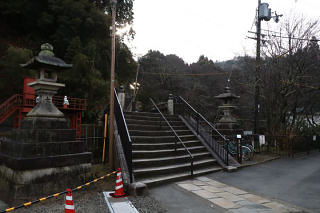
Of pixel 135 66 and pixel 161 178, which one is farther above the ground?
pixel 135 66

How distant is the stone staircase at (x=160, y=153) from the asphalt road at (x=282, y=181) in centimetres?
88

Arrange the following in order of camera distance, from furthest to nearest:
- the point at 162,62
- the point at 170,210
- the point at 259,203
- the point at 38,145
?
the point at 162,62, the point at 38,145, the point at 259,203, the point at 170,210

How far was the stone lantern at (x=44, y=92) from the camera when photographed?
209 inches

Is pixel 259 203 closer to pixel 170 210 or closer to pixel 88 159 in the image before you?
pixel 170 210

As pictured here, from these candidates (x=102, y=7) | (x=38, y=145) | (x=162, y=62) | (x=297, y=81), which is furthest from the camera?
(x=162, y=62)

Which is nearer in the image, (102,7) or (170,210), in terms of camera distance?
(170,210)

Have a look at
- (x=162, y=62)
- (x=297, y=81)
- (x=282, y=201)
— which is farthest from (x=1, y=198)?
(x=162, y=62)

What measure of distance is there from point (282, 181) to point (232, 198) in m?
2.53

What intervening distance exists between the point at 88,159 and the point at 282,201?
5.09 meters

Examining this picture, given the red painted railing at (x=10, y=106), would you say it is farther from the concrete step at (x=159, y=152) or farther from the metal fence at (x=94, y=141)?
the concrete step at (x=159, y=152)

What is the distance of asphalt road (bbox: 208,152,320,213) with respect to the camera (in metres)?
4.93

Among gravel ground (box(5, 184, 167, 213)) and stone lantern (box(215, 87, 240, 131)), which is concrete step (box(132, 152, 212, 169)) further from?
stone lantern (box(215, 87, 240, 131))

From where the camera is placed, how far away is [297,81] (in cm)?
1262

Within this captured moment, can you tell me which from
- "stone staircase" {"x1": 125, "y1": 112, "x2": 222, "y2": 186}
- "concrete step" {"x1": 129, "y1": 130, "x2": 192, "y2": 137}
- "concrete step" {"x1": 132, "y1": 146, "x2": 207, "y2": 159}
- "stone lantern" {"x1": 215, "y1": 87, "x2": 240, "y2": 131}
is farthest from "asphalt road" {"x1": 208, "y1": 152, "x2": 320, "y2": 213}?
"concrete step" {"x1": 129, "y1": 130, "x2": 192, "y2": 137}
